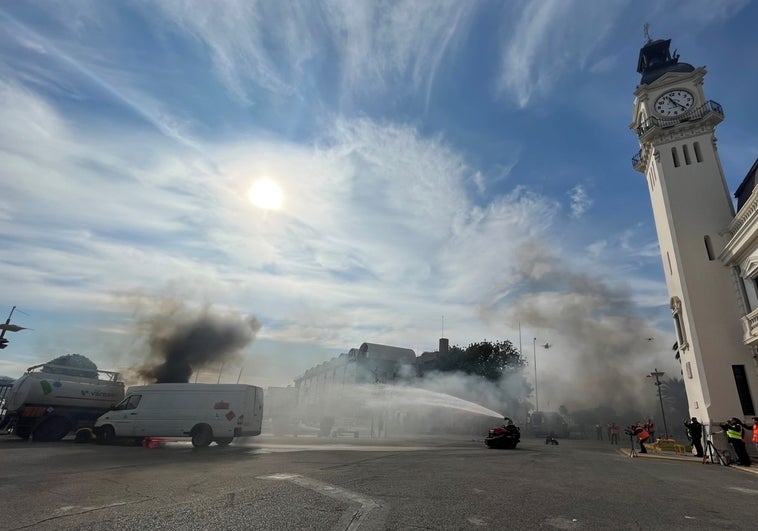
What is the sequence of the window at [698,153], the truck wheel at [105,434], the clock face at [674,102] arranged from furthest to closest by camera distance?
the clock face at [674,102] → the window at [698,153] → the truck wheel at [105,434]

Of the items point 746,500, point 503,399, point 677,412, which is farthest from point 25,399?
point 677,412

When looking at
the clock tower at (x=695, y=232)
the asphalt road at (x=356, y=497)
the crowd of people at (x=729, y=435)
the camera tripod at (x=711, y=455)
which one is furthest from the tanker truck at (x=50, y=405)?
the clock tower at (x=695, y=232)

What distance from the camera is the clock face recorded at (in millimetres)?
26500

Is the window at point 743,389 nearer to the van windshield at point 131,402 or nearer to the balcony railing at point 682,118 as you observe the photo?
the balcony railing at point 682,118

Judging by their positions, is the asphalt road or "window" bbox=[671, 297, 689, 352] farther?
"window" bbox=[671, 297, 689, 352]

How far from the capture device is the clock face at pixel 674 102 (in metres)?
26.5

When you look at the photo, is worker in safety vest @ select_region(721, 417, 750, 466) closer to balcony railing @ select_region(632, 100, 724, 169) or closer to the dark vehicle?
the dark vehicle

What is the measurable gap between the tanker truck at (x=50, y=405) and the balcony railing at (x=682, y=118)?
39336 millimetres

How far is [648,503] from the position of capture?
23.5 feet

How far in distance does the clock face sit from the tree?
31881 millimetres

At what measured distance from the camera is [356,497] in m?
6.84

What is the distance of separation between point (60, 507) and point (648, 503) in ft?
33.0

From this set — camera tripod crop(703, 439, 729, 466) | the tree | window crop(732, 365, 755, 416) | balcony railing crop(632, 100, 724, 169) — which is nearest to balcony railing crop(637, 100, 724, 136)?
balcony railing crop(632, 100, 724, 169)

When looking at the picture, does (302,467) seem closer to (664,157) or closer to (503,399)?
(664,157)
